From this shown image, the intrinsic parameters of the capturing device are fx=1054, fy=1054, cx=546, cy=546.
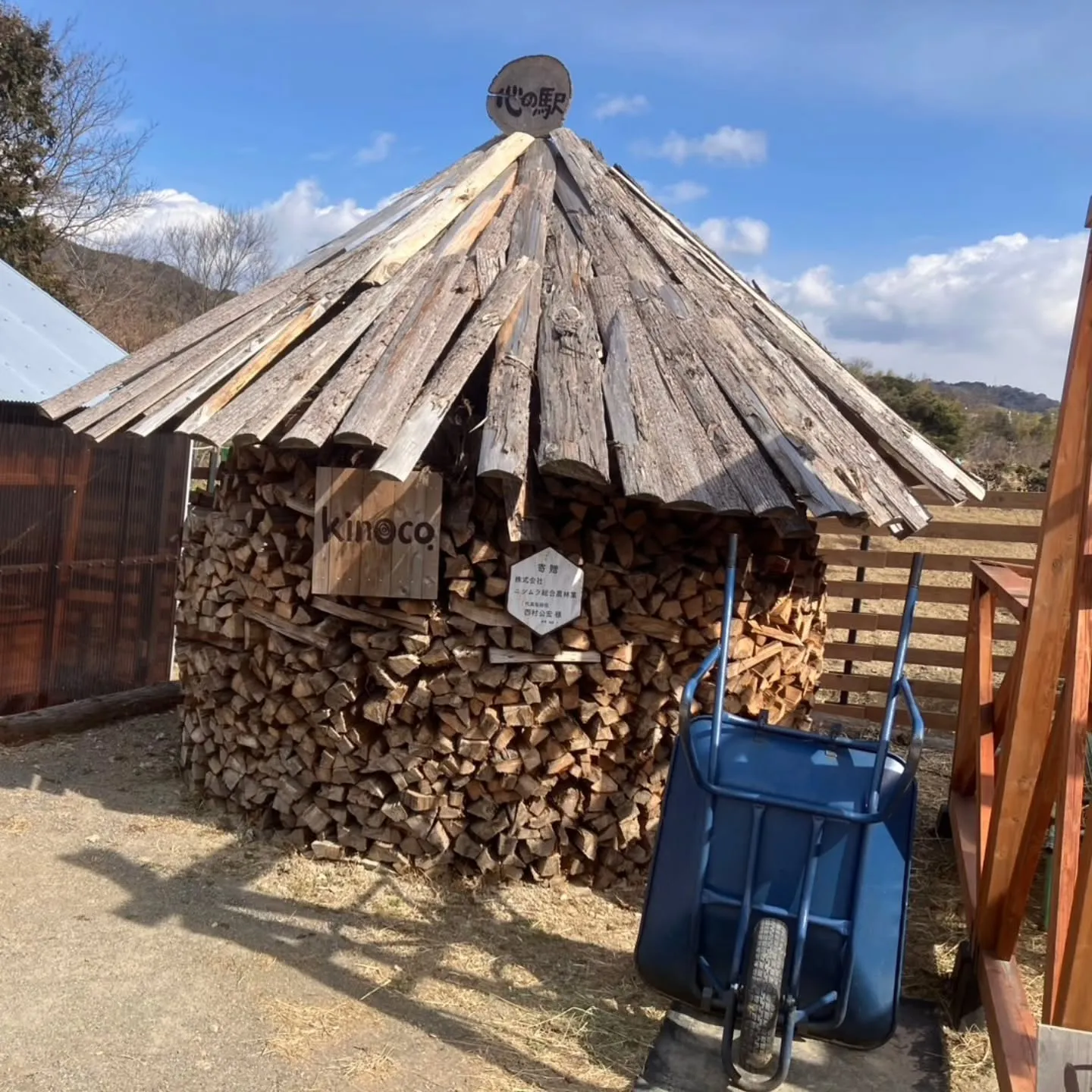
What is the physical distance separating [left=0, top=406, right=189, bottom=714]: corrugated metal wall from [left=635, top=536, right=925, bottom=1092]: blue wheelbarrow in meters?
5.66

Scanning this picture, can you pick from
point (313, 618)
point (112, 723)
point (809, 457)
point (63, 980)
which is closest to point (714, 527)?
point (809, 457)

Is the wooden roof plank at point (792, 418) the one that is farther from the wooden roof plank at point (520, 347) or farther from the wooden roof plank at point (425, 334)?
the wooden roof plank at point (425, 334)

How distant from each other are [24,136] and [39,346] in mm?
16253

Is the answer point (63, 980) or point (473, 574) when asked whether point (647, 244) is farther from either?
point (63, 980)

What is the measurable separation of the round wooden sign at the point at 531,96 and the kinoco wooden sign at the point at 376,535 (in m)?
3.31

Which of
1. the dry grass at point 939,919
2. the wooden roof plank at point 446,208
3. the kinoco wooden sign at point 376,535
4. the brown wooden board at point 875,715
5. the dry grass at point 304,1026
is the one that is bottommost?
the dry grass at point 304,1026

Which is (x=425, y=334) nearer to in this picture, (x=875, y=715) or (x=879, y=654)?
(x=879, y=654)

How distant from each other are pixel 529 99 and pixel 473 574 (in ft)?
12.5

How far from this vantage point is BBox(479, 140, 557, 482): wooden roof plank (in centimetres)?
475

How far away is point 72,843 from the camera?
5590 mm

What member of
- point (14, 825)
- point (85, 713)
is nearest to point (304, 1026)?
point (14, 825)

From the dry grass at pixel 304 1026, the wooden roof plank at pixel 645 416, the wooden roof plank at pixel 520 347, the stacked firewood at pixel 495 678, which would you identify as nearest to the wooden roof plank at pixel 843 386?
the wooden roof plank at pixel 520 347

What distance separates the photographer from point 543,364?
539 centimetres

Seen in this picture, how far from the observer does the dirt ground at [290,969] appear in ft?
12.4
